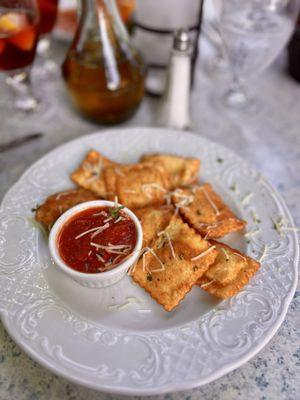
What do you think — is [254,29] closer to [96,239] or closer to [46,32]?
[46,32]

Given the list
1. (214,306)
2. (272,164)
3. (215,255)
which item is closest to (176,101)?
(272,164)

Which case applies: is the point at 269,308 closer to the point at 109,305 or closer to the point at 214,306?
the point at 214,306

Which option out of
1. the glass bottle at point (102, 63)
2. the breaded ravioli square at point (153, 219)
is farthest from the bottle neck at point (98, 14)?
the breaded ravioli square at point (153, 219)

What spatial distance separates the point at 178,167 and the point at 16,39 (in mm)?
1085

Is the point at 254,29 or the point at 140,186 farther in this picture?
the point at 254,29

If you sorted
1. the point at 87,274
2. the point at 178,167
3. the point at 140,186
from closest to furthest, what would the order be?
the point at 87,274
the point at 140,186
the point at 178,167

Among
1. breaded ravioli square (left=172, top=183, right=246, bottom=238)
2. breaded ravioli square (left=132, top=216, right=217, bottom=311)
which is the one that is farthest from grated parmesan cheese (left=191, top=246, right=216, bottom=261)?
breaded ravioli square (left=172, top=183, right=246, bottom=238)

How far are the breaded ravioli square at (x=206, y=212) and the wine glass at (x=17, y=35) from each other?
1.18 m

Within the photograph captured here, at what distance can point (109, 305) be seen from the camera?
1.53 meters

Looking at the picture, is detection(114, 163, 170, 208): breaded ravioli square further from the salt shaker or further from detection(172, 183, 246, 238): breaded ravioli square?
the salt shaker

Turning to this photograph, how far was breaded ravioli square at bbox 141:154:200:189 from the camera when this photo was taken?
1.94m

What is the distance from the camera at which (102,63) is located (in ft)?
7.04

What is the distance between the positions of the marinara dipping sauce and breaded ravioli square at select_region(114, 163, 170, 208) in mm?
198

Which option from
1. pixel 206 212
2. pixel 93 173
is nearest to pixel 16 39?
pixel 93 173
